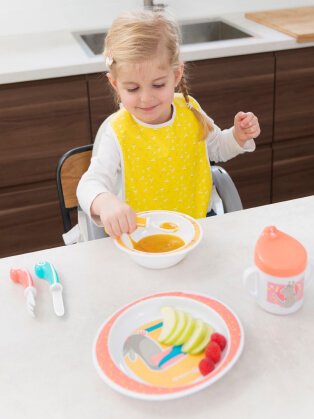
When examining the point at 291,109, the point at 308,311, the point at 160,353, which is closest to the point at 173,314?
the point at 160,353

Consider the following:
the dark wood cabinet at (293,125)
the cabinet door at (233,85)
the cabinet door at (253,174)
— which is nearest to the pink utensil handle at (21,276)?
the cabinet door at (233,85)

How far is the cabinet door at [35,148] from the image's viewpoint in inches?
83.1

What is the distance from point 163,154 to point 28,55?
95 centimetres

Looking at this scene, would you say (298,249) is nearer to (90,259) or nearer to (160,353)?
(160,353)

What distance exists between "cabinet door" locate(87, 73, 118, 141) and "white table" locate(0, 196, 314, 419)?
1.07 metres

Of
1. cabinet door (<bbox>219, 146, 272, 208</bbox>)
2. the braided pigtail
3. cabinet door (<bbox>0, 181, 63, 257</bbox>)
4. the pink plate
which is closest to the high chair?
the braided pigtail

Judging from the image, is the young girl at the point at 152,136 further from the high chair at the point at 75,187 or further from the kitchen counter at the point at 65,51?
the kitchen counter at the point at 65,51

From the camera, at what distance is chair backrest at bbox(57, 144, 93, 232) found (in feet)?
4.95

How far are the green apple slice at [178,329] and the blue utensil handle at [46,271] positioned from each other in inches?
10.4

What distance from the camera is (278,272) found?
0.91 metres

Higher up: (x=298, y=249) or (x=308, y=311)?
(x=298, y=249)

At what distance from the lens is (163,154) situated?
1.54 m

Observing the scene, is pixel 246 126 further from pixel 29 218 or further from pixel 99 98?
pixel 29 218

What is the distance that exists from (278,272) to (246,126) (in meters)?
0.62
